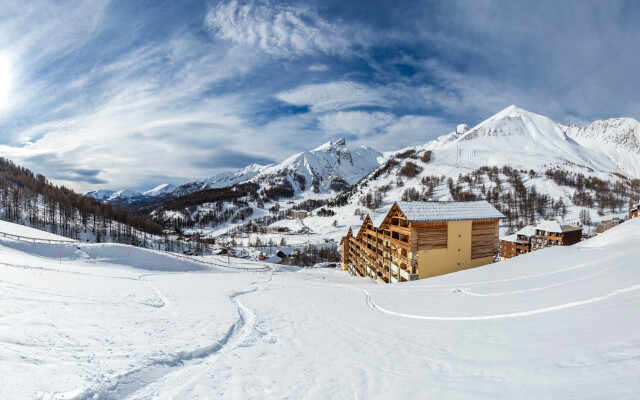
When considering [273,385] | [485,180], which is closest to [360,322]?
[273,385]

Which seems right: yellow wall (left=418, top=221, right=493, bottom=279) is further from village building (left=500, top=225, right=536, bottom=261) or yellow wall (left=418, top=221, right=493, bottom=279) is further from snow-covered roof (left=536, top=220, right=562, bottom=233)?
snow-covered roof (left=536, top=220, right=562, bottom=233)

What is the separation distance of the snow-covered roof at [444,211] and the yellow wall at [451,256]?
85 centimetres

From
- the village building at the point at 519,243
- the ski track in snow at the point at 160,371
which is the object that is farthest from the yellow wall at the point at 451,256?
the village building at the point at 519,243

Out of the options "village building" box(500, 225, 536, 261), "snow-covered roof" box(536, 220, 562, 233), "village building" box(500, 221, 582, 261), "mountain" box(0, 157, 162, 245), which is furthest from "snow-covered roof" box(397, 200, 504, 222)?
"mountain" box(0, 157, 162, 245)

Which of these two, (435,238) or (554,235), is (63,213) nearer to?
(435,238)

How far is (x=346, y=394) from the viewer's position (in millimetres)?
4738

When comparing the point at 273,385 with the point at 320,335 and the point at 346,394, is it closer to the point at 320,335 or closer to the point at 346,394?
the point at 346,394

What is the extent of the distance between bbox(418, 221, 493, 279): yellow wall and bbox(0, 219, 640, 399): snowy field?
13.2 m

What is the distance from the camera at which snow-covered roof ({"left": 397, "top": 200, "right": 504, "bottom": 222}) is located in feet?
83.4

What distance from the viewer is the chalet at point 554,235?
56750mm

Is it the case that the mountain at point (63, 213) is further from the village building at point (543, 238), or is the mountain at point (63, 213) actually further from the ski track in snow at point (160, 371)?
the village building at point (543, 238)

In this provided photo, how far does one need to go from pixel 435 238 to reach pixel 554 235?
50.6m

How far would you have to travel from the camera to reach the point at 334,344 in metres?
7.77

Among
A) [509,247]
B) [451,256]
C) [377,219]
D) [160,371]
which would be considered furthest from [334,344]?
[509,247]
